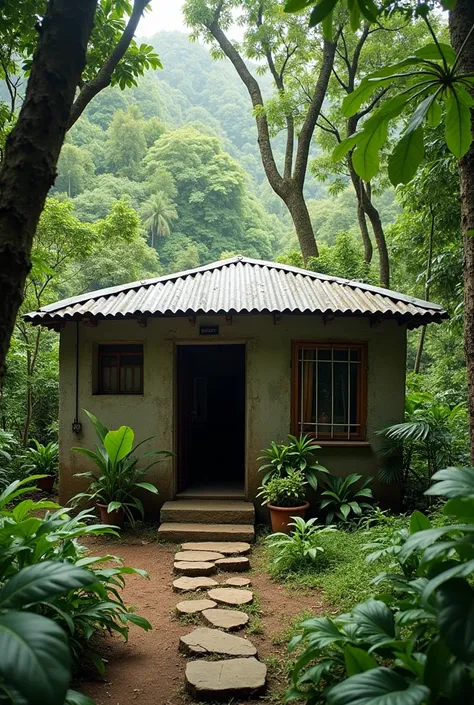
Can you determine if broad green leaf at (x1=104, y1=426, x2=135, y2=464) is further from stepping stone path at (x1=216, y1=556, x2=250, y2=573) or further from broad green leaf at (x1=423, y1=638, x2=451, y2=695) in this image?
broad green leaf at (x1=423, y1=638, x2=451, y2=695)

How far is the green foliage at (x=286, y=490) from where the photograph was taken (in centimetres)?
582

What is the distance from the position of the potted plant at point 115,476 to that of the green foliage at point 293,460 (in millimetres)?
1272

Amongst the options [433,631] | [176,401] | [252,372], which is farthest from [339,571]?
[176,401]

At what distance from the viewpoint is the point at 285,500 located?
19.5 feet

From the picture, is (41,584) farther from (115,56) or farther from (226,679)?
(115,56)

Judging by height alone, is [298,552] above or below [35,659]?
below

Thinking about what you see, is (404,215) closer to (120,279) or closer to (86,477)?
(86,477)

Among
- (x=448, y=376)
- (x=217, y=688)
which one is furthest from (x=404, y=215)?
(x=217, y=688)

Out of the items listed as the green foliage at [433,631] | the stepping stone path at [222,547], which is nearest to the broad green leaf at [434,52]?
the green foliage at [433,631]

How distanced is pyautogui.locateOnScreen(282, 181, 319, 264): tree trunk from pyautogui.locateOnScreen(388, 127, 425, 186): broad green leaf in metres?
9.69

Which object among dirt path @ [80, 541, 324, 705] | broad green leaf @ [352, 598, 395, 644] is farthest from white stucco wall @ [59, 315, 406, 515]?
broad green leaf @ [352, 598, 395, 644]

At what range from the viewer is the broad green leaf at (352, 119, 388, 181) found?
5.66ft

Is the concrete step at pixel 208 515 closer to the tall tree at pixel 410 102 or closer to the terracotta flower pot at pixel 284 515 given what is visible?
the terracotta flower pot at pixel 284 515

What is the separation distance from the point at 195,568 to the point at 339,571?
1.31 metres
